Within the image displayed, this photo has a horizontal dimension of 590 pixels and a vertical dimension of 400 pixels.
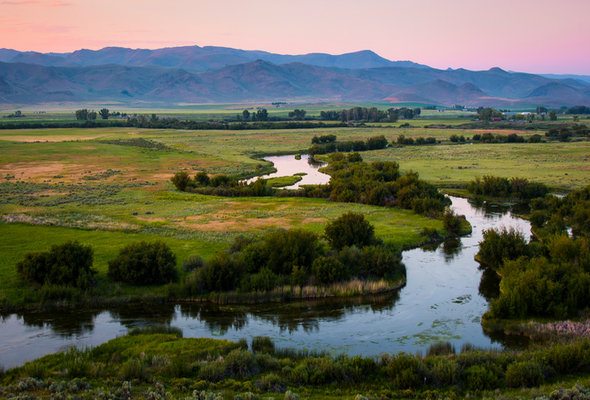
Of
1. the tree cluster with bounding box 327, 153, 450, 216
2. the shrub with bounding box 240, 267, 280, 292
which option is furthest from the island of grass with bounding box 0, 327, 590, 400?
the tree cluster with bounding box 327, 153, 450, 216

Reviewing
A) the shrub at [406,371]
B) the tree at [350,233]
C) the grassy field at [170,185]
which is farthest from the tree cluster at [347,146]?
the shrub at [406,371]

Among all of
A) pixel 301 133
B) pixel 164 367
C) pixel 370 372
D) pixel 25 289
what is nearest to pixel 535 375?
pixel 370 372

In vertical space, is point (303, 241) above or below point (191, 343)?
above

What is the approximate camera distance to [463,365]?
72.9 feet

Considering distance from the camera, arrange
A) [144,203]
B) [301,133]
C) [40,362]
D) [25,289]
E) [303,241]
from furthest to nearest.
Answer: [301,133], [144,203], [303,241], [25,289], [40,362]

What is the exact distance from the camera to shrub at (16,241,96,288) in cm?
3250

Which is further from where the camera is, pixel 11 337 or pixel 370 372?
pixel 11 337

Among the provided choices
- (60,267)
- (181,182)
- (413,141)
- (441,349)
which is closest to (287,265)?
(441,349)

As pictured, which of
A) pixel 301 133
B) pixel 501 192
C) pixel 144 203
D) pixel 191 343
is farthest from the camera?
pixel 301 133

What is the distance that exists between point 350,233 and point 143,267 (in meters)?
12.6

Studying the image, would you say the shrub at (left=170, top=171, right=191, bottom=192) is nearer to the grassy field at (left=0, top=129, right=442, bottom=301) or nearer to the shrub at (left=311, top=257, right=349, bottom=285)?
the grassy field at (left=0, top=129, right=442, bottom=301)

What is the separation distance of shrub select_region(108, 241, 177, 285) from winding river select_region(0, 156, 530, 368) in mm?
2566

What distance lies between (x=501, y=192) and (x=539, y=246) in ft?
91.1

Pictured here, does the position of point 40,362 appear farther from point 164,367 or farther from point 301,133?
point 301,133
